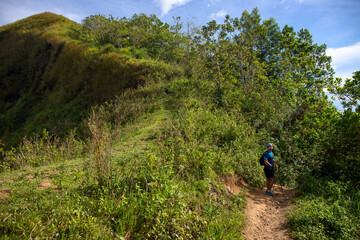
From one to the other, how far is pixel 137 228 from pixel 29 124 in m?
15.4

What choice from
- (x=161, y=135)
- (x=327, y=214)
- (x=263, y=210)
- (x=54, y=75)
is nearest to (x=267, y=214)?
(x=263, y=210)

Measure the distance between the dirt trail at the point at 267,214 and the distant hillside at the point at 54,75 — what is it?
10.1m

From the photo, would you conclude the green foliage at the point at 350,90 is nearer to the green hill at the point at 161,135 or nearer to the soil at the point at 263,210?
the green hill at the point at 161,135

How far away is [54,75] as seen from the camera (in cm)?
1875

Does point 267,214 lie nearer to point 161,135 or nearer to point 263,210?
point 263,210

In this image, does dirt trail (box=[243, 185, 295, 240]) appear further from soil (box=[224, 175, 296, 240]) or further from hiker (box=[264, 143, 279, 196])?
hiker (box=[264, 143, 279, 196])

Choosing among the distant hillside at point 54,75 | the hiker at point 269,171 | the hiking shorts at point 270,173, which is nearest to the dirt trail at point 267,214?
the hiker at point 269,171

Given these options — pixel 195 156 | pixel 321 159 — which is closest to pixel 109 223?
pixel 195 156

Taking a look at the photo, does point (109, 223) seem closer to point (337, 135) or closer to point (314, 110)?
point (337, 135)

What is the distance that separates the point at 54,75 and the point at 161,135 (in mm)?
16463

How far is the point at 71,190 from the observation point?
3.56 metres

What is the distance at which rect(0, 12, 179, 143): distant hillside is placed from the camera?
14.4 m

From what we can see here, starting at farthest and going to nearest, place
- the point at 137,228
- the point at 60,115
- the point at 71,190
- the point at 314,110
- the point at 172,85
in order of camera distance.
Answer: the point at 60,115 < the point at 172,85 < the point at 314,110 < the point at 71,190 < the point at 137,228

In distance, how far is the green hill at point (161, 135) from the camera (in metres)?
3.31
